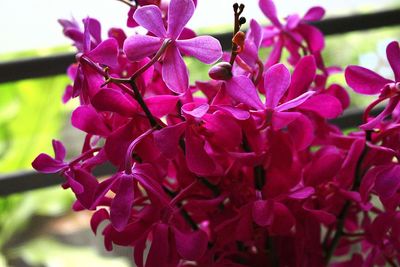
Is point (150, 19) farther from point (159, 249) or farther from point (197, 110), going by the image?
point (159, 249)

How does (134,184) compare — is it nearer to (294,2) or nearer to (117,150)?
(117,150)

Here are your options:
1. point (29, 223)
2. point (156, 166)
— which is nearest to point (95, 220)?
point (156, 166)

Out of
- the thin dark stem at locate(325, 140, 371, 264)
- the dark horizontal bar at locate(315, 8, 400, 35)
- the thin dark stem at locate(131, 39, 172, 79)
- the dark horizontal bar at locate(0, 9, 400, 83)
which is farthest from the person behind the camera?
the dark horizontal bar at locate(315, 8, 400, 35)

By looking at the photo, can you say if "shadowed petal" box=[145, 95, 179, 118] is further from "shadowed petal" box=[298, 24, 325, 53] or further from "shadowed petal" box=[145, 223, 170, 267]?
"shadowed petal" box=[298, 24, 325, 53]

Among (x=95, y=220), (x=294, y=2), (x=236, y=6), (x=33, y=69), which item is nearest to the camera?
(x=236, y=6)

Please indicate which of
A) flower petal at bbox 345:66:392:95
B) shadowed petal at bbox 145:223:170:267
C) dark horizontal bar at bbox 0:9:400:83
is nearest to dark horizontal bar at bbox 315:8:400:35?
dark horizontal bar at bbox 0:9:400:83

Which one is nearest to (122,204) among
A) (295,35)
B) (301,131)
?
(301,131)

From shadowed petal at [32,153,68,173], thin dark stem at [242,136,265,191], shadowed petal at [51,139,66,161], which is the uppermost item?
shadowed petal at [32,153,68,173]

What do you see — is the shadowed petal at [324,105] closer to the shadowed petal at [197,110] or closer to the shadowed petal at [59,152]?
the shadowed petal at [197,110]
